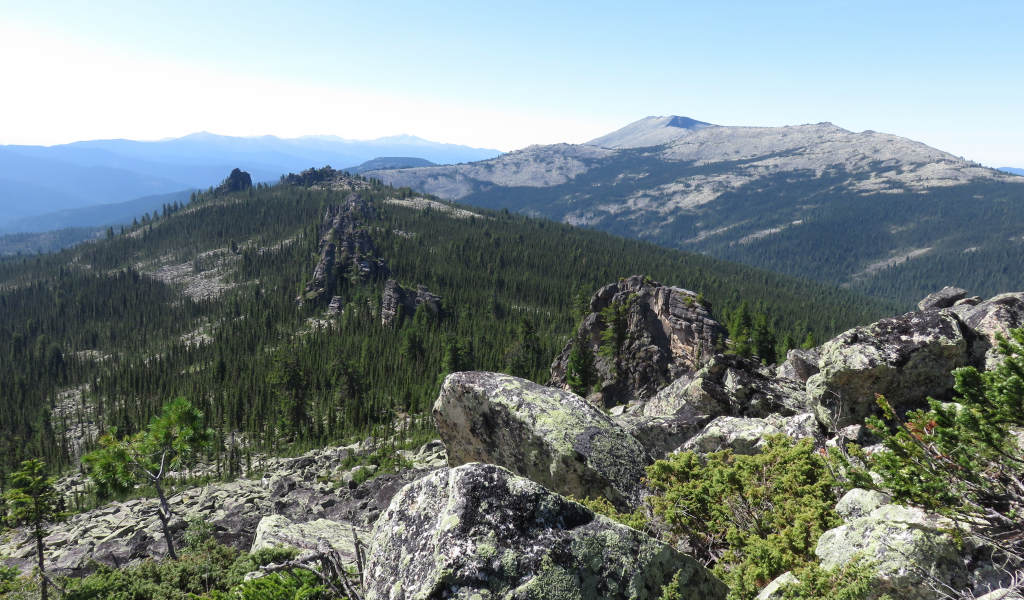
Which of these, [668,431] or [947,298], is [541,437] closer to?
[668,431]

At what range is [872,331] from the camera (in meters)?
16.8

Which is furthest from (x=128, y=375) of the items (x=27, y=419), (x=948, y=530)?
(x=948, y=530)

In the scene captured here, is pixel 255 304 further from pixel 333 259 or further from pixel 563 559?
pixel 563 559

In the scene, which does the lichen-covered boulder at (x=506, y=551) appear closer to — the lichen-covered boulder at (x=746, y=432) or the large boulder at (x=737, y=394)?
the lichen-covered boulder at (x=746, y=432)

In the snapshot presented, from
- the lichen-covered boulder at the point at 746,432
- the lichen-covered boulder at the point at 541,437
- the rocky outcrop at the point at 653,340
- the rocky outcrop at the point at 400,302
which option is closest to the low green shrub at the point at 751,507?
the lichen-covered boulder at the point at 541,437

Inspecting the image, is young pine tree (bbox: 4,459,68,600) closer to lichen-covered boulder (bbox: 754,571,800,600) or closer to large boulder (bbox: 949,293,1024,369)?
lichen-covered boulder (bbox: 754,571,800,600)

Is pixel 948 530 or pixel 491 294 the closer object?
pixel 948 530

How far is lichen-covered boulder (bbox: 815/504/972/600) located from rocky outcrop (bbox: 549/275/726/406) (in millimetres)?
51803

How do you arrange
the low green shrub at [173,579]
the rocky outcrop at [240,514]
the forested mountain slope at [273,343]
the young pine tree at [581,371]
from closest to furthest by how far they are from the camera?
the low green shrub at [173,579] < the rocky outcrop at [240,514] < the young pine tree at [581,371] < the forested mountain slope at [273,343]

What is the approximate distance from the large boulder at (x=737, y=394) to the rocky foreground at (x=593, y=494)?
9cm

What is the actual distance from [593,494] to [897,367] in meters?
11.3

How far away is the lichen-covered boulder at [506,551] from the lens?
704cm

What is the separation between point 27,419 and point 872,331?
14397 centimetres

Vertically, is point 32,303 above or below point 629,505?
below
